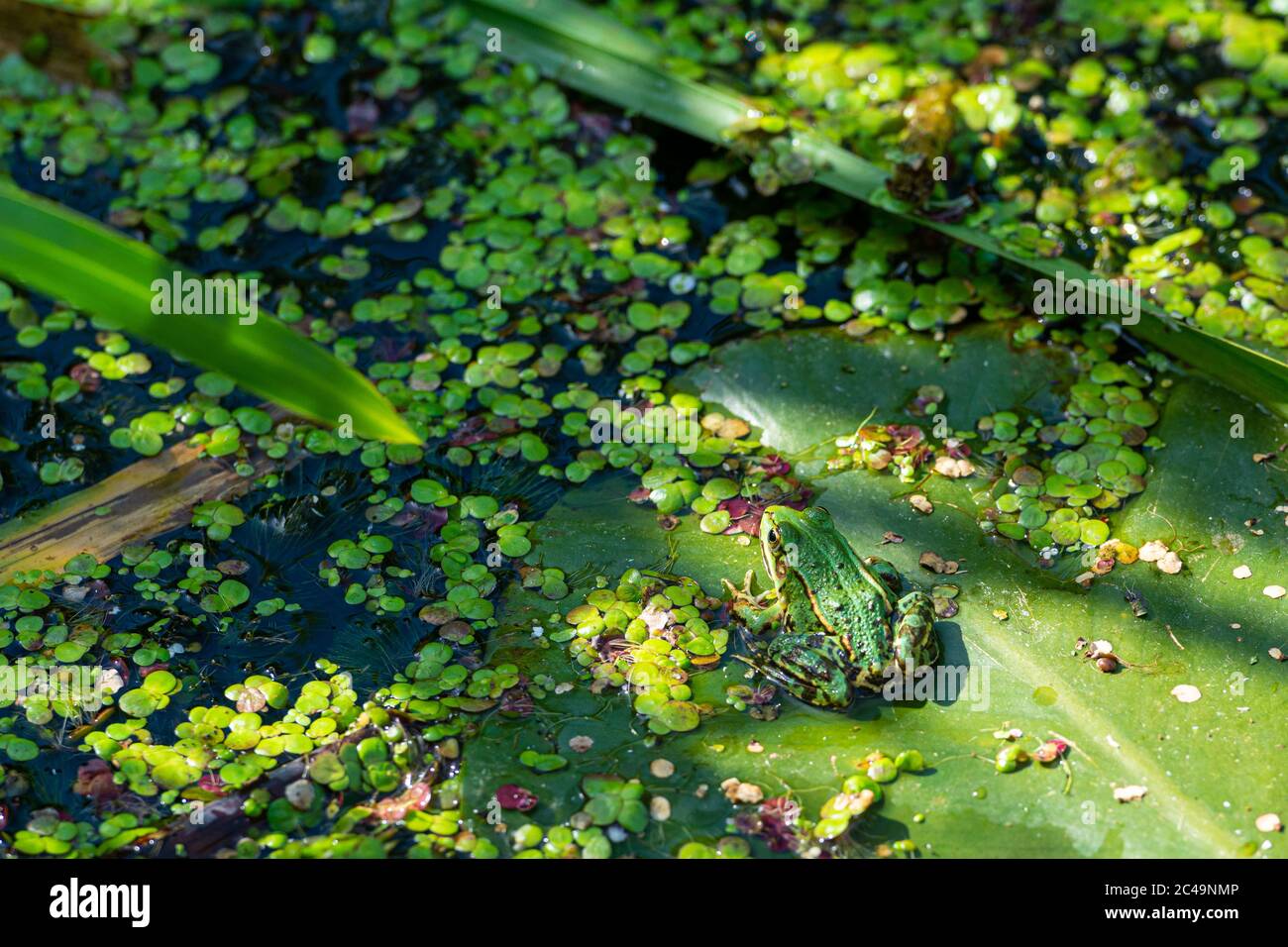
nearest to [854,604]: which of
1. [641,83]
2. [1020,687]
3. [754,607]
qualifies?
[754,607]

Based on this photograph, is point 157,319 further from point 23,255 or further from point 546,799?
point 546,799

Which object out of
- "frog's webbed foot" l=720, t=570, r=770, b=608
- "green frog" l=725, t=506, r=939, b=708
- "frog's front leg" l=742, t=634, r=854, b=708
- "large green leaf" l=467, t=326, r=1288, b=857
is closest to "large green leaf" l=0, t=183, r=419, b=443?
"large green leaf" l=467, t=326, r=1288, b=857

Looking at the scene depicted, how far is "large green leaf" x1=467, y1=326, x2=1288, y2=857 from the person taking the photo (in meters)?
3.79

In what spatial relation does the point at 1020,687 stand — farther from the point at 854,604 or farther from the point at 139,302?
the point at 139,302

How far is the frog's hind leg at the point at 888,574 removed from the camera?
14.1 ft

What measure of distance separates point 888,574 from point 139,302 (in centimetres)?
262

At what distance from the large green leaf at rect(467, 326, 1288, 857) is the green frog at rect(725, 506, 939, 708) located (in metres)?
0.13

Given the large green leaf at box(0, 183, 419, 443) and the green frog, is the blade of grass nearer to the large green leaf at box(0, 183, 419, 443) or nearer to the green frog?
the green frog

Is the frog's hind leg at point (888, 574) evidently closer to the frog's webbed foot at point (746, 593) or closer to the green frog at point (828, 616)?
the green frog at point (828, 616)

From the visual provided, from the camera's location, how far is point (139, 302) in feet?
13.2

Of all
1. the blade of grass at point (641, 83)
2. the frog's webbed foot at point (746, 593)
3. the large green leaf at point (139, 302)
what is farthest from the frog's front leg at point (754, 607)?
the blade of grass at point (641, 83)

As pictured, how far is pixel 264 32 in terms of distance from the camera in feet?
22.2
